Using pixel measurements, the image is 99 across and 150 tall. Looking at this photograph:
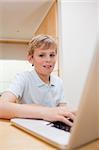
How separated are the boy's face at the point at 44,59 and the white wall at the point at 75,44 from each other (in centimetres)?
139

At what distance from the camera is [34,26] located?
4.29 meters

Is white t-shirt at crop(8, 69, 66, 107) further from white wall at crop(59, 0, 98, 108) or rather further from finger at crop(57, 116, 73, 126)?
white wall at crop(59, 0, 98, 108)

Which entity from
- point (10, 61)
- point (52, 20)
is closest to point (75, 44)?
point (52, 20)

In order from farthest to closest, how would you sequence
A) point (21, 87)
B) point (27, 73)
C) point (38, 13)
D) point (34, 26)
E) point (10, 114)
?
point (34, 26), point (38, 13), point (27, 73), point (21, 87), point (10, 114)

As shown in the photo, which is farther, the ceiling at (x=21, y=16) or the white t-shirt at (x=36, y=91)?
the ceiling at (x=21, y=16)

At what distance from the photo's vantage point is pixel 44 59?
3.85ft

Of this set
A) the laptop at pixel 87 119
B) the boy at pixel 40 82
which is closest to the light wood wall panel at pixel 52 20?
the boy at pixel 40 82

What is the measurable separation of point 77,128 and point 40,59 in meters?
0.84

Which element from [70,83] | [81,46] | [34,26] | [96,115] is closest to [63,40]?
[81,46]

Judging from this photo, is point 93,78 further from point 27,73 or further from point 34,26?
point 34,26

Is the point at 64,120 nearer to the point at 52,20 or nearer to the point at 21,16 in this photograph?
the point at 52,20

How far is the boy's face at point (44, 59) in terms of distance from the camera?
1149mm

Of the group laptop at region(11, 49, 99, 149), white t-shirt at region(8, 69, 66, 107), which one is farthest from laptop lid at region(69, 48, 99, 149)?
white t-shirt at region(8, 69, 66, 107)

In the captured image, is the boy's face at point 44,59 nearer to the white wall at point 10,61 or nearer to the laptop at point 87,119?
the laptop at point 87,119
